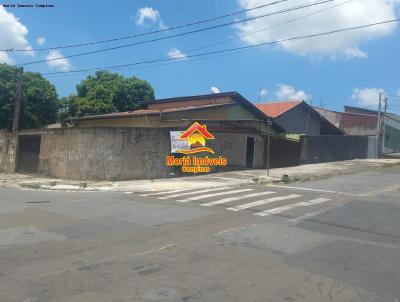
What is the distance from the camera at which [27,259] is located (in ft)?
24.8

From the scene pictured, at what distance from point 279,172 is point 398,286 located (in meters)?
19.4

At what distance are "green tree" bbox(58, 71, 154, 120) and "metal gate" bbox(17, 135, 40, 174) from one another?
12913mm

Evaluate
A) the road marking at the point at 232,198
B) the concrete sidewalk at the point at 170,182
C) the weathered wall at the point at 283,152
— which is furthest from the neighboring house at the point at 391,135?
the road marking at the point at 232,198

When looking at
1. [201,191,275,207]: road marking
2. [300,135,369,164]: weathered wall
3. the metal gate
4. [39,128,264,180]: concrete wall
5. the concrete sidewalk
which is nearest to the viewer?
[201,191,275,207]: road marking

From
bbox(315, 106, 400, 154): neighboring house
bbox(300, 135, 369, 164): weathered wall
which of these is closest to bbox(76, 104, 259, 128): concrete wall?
bbox(300, 135, 369, 164): weathered wall

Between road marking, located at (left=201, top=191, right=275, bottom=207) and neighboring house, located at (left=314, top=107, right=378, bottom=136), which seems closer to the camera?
road marking, located at (left=201, top=191, right=275, bottom=207)

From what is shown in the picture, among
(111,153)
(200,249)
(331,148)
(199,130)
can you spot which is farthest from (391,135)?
(200,249)

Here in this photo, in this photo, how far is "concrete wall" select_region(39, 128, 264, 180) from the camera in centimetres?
2284

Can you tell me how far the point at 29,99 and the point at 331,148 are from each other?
79.9ft

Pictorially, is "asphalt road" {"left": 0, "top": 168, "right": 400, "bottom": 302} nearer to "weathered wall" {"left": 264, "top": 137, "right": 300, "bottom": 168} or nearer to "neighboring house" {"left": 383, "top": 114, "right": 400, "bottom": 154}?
"weathered wall" {"left": 264, "top": 137, "right": 300, "bottom": 168}

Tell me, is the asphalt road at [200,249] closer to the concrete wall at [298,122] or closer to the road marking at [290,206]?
the road marking at [290,206]

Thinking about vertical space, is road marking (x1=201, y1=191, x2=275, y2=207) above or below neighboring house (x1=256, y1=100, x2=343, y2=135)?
below

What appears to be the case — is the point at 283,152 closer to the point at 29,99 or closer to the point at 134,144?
the point at 134,144

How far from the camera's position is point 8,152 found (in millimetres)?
29625
